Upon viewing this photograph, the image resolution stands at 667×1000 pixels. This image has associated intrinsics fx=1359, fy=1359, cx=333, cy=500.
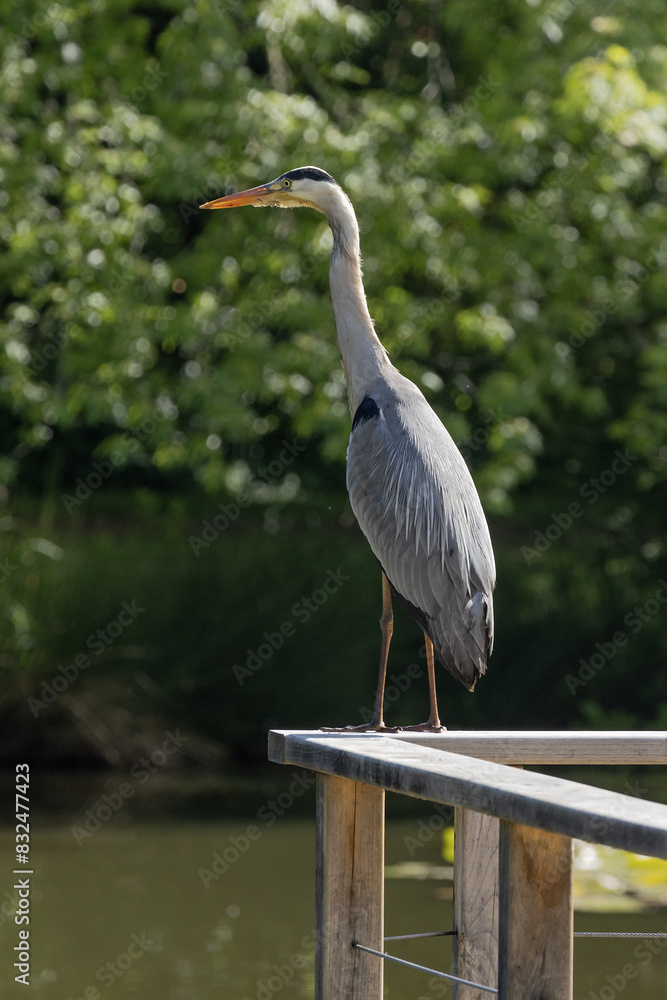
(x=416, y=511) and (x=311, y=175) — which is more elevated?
(x=311, y=175)

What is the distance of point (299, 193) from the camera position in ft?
14.4

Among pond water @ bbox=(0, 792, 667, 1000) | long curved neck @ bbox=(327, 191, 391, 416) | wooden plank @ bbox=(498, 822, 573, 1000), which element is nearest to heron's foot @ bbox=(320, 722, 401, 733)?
long curved neck @ bbox=(327, 191, 391, 416)

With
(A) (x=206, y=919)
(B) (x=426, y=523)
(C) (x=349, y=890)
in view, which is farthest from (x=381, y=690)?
(A) (x=206, y=919)

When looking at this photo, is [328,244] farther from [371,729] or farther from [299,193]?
[371,729]

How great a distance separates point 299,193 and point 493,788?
2.83 m

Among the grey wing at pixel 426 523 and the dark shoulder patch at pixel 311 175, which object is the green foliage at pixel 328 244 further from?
the grey wing at pixel 426 523

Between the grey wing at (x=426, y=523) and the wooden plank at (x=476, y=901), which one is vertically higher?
the grey wing at (x=426, y=523)

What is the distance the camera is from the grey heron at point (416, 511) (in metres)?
3.83

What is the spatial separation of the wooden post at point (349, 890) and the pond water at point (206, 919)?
12.8 feet

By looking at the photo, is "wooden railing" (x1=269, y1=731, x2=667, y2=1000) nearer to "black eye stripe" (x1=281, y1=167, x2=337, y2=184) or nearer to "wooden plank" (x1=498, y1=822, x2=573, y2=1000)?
"wooden plank" (x1=498, y1=822, x2=573, y2=1000)

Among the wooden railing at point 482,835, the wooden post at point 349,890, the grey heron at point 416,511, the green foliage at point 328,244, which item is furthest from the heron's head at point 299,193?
the green foliage at point 328,244

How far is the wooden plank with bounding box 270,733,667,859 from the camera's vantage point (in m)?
1.71

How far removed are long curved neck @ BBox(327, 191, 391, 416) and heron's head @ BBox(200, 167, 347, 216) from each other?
32 millimetres

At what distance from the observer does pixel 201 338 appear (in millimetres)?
10148
